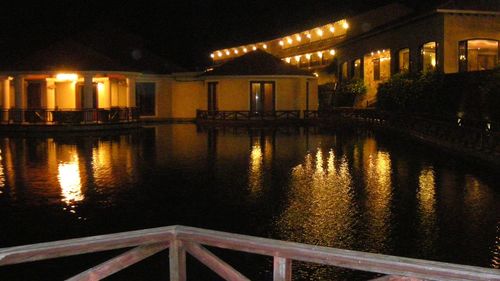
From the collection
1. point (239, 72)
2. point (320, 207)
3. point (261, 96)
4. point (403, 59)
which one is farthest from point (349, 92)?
point (320, 207)

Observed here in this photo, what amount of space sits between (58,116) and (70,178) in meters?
19.1

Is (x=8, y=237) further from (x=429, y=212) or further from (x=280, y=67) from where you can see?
(x=280, y=67)

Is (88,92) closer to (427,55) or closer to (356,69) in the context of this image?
(427,55)

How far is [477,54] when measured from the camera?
33656 millimetres

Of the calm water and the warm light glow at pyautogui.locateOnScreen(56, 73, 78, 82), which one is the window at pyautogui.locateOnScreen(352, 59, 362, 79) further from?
the calm water

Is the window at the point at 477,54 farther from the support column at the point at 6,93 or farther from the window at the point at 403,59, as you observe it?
the support column at the point at 6,93

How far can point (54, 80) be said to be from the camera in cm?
3725

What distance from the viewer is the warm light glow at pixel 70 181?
13.1 m

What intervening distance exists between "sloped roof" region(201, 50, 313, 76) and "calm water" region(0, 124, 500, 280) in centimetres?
1851

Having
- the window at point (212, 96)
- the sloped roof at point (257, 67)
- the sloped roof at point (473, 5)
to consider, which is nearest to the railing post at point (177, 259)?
the sloped roof at point (473, 5)

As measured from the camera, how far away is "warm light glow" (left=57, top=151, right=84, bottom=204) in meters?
13.1

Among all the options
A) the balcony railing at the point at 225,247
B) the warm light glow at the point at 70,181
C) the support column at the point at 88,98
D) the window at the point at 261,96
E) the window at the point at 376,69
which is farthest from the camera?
the window at the point at 376,69

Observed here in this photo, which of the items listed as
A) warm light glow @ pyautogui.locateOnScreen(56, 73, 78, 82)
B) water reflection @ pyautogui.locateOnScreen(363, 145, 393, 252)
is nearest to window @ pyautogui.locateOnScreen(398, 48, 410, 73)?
water reflection @ pyautogui.locateOnScreen(363, 145, 393, 252)

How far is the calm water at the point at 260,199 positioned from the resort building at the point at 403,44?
1146 centimetres
